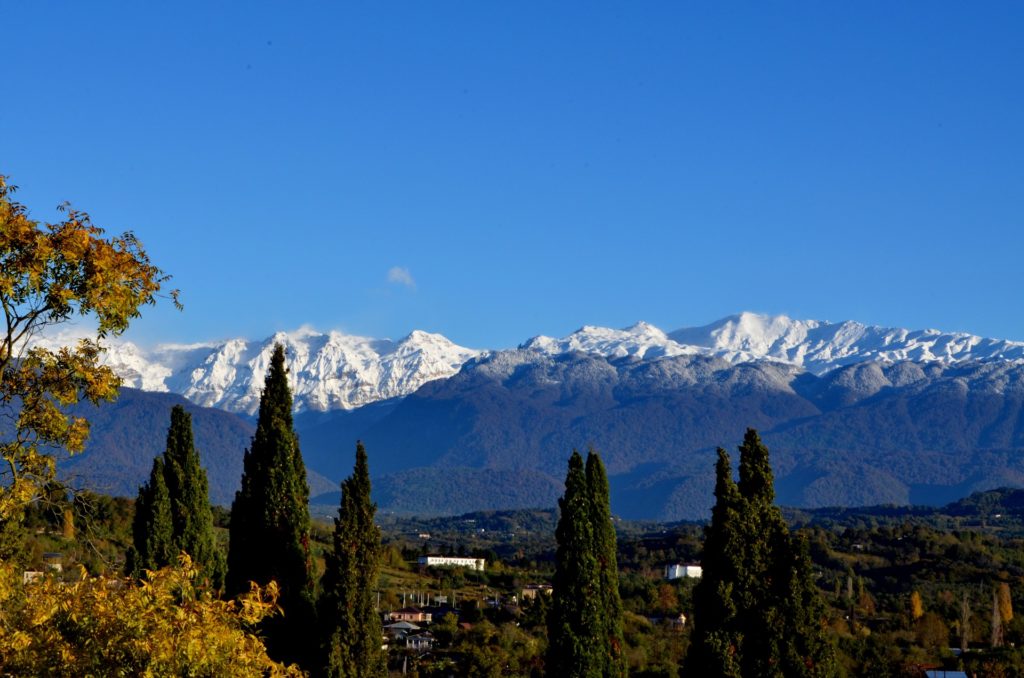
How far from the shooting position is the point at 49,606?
17.4 m

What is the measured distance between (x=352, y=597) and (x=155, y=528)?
41.3ft

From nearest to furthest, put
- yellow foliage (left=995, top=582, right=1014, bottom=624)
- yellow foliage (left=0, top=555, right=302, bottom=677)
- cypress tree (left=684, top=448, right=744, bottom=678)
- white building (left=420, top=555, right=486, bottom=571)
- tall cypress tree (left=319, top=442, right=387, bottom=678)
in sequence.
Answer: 1. yellow foliage (left=0, top=555, right=302, bottom=677)
2. tall cypress tree (left=319, top=442, right=387, bottom=678)
3. cypress tree (left=684, top=448, right=744, bottom=678)
4. yellow foliage (left=995, top=582, right=1014, bottom=624)
5. white building (left=420, top=555, right=486, bottom=571)

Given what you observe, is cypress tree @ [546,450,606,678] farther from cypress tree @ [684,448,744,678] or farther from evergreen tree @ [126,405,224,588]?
evergreen tree @ [126,405,224,588]

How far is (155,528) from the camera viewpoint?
44.5 metres

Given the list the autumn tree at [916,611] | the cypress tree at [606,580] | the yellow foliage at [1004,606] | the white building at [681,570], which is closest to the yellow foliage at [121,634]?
the cypress tree at [606,580]

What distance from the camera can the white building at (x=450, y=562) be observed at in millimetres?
125375

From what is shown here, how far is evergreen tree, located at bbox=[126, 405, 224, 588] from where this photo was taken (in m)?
44.4

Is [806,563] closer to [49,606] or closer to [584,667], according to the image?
[584,667]

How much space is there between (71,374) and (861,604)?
8744 cm

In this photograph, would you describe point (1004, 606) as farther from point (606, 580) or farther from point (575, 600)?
point (575, 600)

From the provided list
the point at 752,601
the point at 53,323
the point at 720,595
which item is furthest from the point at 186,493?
the point at 53,323

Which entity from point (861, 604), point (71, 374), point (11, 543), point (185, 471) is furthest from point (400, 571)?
point (71, 374)

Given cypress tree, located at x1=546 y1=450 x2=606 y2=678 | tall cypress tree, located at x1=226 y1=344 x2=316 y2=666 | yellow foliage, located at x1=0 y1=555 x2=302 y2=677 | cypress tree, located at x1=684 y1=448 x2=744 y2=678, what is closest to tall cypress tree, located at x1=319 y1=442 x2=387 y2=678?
tall cypress tree, located at x1=226 y1=344 x2=316 y2=666

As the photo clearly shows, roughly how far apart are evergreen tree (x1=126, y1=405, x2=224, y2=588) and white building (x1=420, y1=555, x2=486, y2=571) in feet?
257
